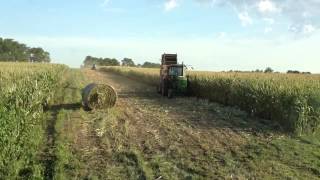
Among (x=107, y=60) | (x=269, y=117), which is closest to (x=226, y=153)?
(x=269, y=117)

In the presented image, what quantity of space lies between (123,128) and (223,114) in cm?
489

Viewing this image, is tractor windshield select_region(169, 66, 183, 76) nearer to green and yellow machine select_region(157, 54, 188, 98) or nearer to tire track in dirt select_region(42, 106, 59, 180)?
green and yellow machine select_region(157, 54, 188, 98)

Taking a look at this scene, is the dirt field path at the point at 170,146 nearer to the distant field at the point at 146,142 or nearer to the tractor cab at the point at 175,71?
the distant field at the point at 146,142

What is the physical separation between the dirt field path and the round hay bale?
36cm

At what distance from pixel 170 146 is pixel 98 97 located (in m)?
7.25

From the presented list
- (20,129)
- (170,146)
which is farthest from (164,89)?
(20,129)

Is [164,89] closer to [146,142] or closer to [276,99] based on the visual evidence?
[276,99]

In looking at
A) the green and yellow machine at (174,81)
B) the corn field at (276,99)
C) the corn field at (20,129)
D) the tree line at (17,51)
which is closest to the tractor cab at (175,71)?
the green and yellow machine at (174,81)

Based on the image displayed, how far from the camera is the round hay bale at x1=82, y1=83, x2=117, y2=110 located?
2002cm

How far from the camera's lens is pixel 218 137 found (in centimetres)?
1483

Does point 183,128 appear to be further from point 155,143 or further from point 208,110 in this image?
point 208,110

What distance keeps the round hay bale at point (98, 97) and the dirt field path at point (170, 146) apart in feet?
1.17

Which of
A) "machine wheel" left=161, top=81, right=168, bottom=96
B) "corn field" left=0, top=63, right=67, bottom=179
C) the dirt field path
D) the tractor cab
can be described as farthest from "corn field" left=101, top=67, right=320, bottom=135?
"corn field" left=0, top=63, right=67, bottom=179

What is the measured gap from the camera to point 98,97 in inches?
795
